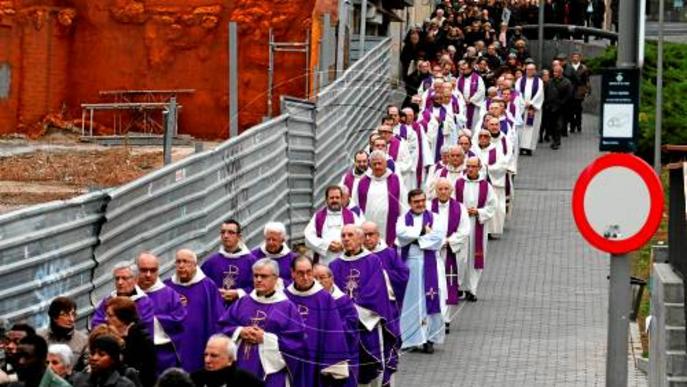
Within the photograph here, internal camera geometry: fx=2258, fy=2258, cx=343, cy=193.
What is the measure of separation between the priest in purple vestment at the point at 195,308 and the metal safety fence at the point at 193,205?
66 cm

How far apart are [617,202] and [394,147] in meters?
14.0

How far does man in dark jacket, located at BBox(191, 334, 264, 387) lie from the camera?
492 inches

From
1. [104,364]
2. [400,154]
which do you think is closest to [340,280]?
[104,364]

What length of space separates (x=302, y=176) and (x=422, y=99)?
5.59 metres

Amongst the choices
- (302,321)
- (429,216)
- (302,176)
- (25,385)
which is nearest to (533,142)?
(302,176)

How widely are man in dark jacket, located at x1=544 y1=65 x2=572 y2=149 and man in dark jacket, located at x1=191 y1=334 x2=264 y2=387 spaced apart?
996 inches

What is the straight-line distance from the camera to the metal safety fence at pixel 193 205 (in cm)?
1550

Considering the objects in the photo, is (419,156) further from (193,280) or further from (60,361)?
(60,361)

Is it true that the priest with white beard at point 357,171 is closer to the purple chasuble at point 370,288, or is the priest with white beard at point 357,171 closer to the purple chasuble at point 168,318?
the purple chasuble at point 370,288

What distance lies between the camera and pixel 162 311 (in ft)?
52.5

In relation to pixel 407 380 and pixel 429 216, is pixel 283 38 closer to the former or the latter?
pixel 429 216

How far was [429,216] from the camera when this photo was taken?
860 inches

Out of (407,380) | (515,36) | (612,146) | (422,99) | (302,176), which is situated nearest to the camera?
(612,146)

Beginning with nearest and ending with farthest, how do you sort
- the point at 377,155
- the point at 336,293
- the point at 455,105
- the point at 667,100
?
the point at 336,293 < the point at 377,155 < the point at 455,105 < the point at 667,100
